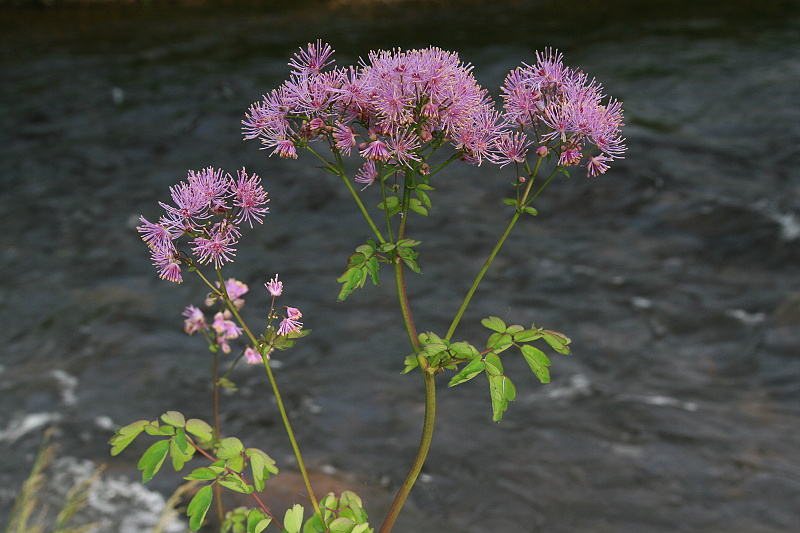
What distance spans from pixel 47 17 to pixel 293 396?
12.1 meters

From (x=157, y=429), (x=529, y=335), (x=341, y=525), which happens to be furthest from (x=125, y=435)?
(x=529, y=335)

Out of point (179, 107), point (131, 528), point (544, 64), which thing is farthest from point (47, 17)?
point (544, 64)

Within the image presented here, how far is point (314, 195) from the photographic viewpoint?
750 cm

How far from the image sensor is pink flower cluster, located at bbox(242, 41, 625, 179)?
54.0 inches

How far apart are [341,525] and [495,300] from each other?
425 centimetres

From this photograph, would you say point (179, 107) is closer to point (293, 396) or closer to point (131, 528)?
point (293, 396)

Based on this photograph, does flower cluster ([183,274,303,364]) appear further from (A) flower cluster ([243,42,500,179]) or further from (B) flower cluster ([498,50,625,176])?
(B) flower cluster ([498,50,625,176])

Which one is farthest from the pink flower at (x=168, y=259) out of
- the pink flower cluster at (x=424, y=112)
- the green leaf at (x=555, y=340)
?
the green leaf at (x=555, y=340)

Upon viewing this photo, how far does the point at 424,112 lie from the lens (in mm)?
1367

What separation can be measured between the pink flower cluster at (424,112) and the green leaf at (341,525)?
Result: 64cm

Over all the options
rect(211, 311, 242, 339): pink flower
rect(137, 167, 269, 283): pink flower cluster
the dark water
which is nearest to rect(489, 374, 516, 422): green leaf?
rect(137, 167, 269, 283): pink flower cluster

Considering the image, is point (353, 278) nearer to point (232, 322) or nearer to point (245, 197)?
point (245, 197)

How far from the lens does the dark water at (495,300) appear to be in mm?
3992

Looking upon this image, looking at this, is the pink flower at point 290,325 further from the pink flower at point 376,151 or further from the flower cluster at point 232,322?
the pink flower at point 376,151
